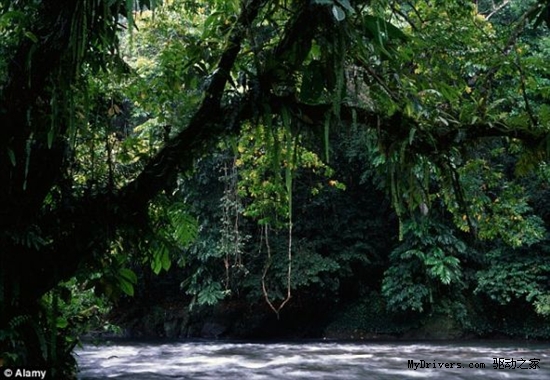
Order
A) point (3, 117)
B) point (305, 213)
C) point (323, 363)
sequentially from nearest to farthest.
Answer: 1. point (3, 117)
2. point (323, 363)
3. point (305, 213)

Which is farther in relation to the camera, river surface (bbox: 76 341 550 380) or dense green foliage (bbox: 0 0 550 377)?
river surface (bbox: 76 341 550 380)

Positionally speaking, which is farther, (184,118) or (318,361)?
(318,361)

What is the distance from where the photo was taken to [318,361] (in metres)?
8.66

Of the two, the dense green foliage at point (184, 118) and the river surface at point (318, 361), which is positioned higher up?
the dense green foliage at point (184, 118)

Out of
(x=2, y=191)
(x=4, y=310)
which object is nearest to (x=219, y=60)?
(x=2, y=191)

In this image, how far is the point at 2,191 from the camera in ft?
9.51

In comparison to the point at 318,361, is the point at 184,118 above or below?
above

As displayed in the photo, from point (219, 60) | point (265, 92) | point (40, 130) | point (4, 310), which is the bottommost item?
point (4, 310)

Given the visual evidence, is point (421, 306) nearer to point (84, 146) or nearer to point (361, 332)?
point (361, 332)

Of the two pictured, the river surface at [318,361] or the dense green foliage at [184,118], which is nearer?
the dense green foliage at [184,118]

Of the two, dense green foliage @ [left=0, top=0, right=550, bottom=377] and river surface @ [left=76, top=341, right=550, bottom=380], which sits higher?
dense green foliage @ [left=0, top=0, right=550, bottom=377]

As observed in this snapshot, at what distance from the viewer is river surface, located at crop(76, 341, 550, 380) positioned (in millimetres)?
7077

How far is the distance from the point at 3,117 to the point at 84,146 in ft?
2.88

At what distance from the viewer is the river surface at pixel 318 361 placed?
279 inches
